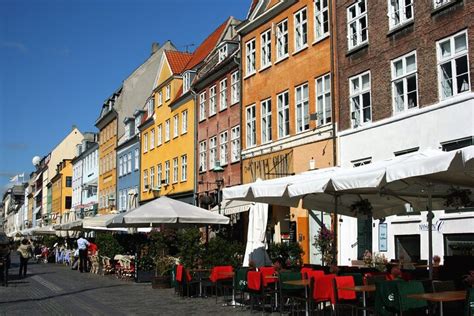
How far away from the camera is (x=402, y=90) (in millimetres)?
20859

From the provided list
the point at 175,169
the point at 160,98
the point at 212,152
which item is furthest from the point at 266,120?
the point at 160,98

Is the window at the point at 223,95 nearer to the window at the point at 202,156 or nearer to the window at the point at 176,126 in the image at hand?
the window at the point at 202,156

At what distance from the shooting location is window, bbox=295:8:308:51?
26516mm

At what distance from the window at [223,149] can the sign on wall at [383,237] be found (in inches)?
536

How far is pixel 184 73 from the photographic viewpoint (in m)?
41.4

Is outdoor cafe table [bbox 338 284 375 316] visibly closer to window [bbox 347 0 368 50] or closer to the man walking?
window [bbox 347 0 368 50]

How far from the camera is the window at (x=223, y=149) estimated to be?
34250mm

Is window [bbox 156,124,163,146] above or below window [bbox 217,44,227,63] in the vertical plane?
below

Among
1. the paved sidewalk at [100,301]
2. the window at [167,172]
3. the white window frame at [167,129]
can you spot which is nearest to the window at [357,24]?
the paved sidewalk at [100,301]

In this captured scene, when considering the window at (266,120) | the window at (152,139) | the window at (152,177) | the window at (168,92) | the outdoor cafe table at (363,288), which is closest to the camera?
the outdoor cafe table at (363,288)

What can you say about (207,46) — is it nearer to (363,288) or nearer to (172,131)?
(172,131)

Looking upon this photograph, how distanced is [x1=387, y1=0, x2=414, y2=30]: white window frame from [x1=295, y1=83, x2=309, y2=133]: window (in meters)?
5.47

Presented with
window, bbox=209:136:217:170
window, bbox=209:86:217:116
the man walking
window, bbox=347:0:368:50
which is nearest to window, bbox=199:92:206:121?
window, bbox=209:86:217:116

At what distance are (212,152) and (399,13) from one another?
17.2 meters
